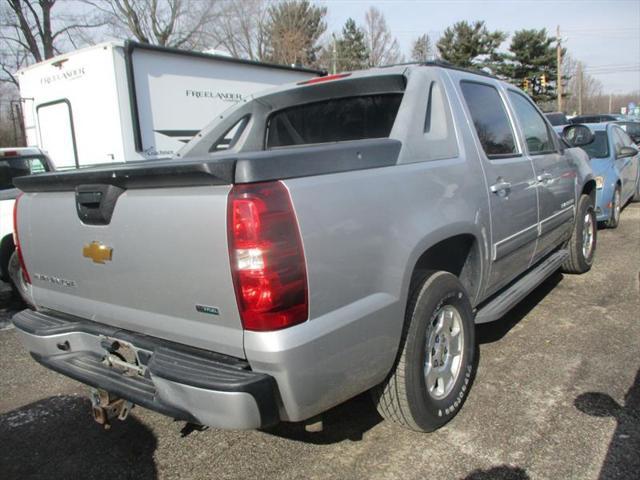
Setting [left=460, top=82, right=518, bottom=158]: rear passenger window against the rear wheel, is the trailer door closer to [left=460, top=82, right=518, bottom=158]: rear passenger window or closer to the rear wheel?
[left=460, top=82, right=518, bottom=158]: rear passenger window

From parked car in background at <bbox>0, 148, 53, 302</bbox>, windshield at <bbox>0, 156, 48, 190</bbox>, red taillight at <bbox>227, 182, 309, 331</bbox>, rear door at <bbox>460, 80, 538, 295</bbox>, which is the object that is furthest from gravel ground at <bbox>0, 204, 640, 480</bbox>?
windshield at <bbox>0, 156, 48, 190</bbox>

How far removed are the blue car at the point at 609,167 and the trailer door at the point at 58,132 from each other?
7.37 metres

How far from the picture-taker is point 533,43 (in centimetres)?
4750

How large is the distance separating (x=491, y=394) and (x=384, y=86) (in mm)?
2048

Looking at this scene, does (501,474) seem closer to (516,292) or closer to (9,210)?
(516,292)

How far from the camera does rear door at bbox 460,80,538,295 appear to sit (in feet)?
11.3

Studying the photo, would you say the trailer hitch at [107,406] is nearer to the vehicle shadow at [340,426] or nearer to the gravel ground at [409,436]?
the gravel ground at [409,436]

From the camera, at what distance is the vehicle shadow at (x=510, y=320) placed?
14.1 ft

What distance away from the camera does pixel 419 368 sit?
2.67 m

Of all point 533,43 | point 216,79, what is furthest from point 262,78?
point 533,43

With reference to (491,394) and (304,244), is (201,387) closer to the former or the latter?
(304,244)

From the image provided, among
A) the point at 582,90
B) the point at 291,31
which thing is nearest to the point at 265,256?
the point at 291,31

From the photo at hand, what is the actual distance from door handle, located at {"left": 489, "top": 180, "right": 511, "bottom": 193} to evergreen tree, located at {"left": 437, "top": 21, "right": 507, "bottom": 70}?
44.9 m

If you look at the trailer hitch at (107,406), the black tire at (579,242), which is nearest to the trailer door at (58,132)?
the trailer hitch at (107,406)
